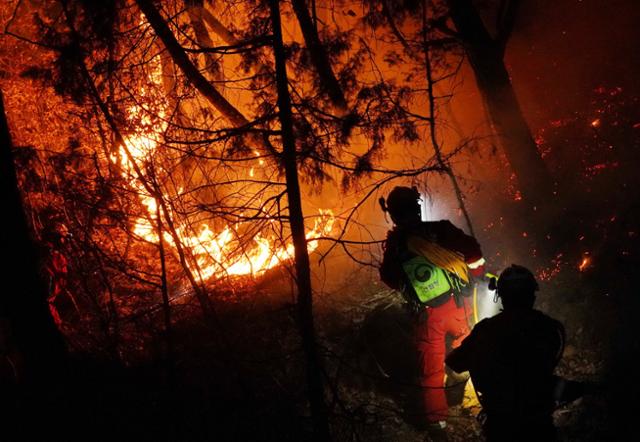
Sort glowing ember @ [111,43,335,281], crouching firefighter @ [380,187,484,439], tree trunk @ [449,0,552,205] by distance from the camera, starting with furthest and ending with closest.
Result: tree trunk @ [449,0,552,205]
crouching firefighter @ [380,187,484,439]
glowing ember @ [111,43,335,281]

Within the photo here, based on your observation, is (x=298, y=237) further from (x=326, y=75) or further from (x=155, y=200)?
(x=326, y=75)

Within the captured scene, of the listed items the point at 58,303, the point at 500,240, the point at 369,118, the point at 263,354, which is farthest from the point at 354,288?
the point at 58,303

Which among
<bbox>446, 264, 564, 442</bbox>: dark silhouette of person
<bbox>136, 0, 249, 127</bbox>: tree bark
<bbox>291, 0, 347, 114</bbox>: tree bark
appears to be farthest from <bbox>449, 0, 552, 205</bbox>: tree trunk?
<bbox>446, 264, 564, 442</bbox>: dark silhouette of person

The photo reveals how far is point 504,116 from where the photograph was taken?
6.93m

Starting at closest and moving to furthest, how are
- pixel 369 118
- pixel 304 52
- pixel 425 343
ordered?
pixel 304 52
pixel 425 343
pixel 369 118

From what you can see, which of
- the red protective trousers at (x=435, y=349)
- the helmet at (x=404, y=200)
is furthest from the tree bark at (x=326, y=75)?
the red protective trousers at (x=435, y=349)

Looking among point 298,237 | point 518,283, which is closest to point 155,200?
point 298,237

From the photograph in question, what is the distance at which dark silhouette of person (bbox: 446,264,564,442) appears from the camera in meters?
2.98

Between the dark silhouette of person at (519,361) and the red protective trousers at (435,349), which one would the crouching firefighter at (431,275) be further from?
the dark silhouette of person at (519,361)

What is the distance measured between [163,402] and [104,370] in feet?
5.71

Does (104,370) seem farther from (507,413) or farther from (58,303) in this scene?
(507,413)

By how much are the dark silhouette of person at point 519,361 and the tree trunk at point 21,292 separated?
4.57 metres

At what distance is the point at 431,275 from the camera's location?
4.42 meters

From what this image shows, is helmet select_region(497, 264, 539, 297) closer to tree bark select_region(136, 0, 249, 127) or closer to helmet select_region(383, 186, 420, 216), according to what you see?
helmet select_region(383, 186, 420, 216)
